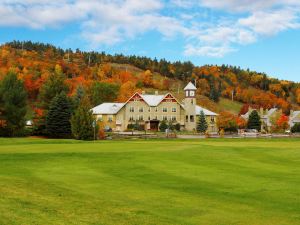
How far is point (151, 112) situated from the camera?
368 ft

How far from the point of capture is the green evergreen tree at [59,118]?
74.5 m

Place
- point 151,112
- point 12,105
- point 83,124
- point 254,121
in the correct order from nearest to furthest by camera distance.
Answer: point 83,124
point 12,105
point 151,112
point 254,121

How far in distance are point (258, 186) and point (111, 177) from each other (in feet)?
21.6

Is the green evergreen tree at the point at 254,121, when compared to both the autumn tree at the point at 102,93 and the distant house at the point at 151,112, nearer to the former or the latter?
the distant house at the point at 151,112

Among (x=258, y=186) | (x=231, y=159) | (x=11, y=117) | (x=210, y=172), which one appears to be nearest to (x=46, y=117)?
(x=11, y=117)

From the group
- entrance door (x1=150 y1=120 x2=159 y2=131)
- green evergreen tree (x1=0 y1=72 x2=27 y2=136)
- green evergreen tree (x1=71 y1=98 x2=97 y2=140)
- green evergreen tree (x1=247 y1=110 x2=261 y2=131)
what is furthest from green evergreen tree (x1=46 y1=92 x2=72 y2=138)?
green evergreen tree (x1=247 y1=110 x2=261 y2=131)

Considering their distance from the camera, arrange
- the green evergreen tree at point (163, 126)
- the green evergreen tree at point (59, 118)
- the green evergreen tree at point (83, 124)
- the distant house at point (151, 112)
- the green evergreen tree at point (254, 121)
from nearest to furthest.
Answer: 1. the green evergreen tree at point (83, 124)
2. the green evergreen tree at point (59, 118)
3. the green evergreen tree at point (163, 126)
4. the distant house at point (151, 112)
5. the green evergreen tree at point (254, 121)

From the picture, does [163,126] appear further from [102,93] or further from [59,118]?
[59,118]

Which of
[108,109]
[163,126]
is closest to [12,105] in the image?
[108,109]

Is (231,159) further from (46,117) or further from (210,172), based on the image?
(46,117)

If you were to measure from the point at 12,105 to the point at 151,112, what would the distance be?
44.9 metres

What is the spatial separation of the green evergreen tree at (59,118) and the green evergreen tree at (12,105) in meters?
4.08

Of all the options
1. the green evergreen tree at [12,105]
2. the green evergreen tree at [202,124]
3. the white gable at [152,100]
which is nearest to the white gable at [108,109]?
the white gable at [152,100]

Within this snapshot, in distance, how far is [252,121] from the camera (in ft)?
373
